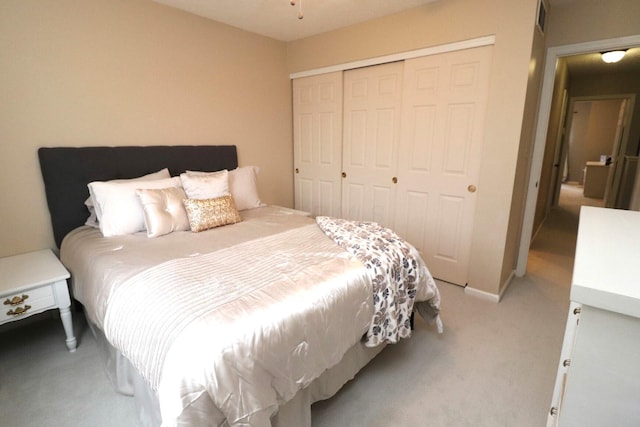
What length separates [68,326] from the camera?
198cm

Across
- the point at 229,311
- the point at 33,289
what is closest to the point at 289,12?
the point at 229,311

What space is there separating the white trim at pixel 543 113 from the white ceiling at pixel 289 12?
1239 mm

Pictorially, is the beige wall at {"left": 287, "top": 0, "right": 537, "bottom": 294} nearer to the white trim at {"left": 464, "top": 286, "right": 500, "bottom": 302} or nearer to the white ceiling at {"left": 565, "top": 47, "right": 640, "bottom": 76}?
the white trim at {"left": 464, "top": 286, "right": 500, "bottom": 302}

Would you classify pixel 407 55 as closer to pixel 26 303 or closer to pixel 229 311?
pixel 229 311

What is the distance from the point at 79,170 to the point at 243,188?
1245 millimetres

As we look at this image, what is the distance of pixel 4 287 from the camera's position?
175 cm

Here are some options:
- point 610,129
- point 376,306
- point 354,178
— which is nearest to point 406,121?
point 354,178

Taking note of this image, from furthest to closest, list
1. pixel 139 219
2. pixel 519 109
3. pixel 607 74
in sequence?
pixel 607 74 → pixel 519 109 → pixel 139 219

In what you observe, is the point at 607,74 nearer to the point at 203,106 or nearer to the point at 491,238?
the point at 491,238

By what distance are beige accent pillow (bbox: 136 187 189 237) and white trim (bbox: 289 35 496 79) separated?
84.7 inches

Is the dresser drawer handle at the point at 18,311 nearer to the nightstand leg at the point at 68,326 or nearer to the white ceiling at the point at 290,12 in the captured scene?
the nightstand leg at the point at 68,326

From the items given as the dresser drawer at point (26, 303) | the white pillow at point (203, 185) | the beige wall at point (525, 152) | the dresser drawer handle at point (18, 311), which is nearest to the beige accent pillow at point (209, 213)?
the white pillow at point (203, 185)

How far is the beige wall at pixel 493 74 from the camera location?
230 cm

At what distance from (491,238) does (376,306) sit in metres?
1.53
